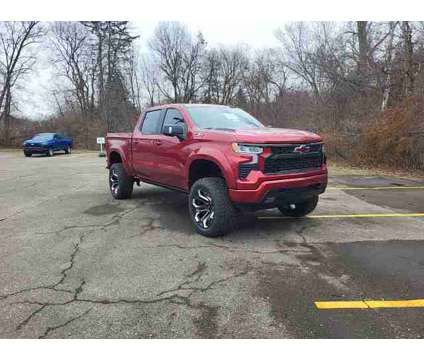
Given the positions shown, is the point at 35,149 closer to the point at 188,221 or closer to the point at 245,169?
the point at 188,221

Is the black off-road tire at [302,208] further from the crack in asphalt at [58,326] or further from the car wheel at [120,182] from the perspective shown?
the crack in asphalt at [58,326]

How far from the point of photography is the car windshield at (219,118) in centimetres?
521

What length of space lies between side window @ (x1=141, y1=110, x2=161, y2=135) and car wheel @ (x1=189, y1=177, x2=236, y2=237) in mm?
1819

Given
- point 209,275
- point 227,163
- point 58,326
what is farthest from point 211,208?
point 58,326

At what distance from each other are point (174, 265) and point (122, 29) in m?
37.8

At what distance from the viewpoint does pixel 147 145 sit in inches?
239

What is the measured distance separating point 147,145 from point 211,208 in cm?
220

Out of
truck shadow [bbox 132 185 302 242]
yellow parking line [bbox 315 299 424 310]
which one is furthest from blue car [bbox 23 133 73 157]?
yellow parking line [bbox 315 299 424 310]

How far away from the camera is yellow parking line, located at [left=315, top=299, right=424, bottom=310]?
2.79 meters

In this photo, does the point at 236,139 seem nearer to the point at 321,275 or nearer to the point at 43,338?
the point at 321,275

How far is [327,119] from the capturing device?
62.7ft

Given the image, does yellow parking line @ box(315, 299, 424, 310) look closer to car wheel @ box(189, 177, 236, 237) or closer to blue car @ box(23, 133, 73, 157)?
car wheel @ box(189, 177, 236, 237)

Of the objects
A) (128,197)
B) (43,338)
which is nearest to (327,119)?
(128,197)

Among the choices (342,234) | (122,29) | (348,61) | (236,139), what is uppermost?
(122,29)
